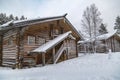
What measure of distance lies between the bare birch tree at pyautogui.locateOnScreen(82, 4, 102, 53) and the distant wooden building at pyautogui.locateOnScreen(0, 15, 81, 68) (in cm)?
1474

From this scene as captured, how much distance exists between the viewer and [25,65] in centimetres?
1708

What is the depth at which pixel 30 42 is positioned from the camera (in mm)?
18000

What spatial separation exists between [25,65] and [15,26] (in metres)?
→ 4.59

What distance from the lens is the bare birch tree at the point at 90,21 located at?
1391 inches

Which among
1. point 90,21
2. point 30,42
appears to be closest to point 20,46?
point 30,42

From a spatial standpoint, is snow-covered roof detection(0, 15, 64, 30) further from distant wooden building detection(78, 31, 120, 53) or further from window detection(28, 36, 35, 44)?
distant wooden building detection(78, 31, 120, 53)

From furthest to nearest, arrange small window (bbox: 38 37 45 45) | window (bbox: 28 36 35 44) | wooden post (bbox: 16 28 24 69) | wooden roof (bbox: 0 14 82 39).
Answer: small window (bbox: 38 37 45 45), window (bbox: 28 36 35 44), wooden post (bbox: 16 28 24 69), wooden roof (bbox: 0 14 82 39)

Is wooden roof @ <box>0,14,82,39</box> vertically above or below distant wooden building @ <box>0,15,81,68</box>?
above

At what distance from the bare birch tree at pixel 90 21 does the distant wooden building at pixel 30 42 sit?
14.7m

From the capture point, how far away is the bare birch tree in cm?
3534

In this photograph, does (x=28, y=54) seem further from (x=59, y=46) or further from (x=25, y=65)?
(x=59, y=46)

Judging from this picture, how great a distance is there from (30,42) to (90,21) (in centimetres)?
2175

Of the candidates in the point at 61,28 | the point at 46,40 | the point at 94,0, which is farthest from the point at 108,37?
the point at 46,40

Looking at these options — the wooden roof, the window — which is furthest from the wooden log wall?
the window
